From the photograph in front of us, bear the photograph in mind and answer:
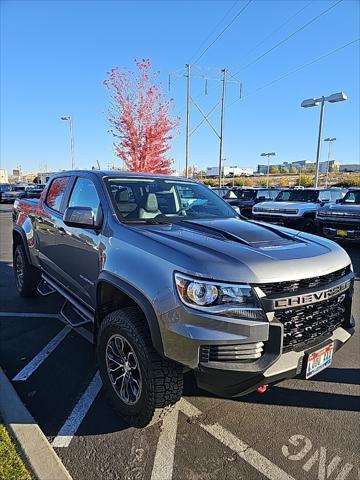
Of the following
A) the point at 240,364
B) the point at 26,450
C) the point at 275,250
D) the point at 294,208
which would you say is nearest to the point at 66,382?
the point at 26,450

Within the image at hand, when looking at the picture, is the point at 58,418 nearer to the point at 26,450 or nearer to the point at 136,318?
the point at 26,450

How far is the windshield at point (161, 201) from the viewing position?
342 cm

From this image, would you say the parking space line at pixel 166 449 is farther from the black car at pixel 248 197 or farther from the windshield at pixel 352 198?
the black car at pixel 248 197

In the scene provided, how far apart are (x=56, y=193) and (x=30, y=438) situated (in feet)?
9.80

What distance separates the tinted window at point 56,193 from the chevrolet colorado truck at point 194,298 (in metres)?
0.97

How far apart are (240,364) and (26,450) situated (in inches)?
58.4

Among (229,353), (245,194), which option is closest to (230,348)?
(229,353)

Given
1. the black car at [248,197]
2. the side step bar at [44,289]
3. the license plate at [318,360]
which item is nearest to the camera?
the license plate at [318,360]

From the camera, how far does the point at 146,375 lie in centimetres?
251

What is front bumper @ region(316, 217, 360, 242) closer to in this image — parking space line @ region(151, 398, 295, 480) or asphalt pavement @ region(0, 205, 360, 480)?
asphalt pavement @ region(0, 205, 360, 480)

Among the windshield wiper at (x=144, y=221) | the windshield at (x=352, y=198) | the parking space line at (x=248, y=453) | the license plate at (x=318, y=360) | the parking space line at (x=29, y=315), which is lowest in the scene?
the parking space line at (x=29, y=315)

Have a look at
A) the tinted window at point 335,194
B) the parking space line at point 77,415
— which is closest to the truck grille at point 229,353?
the parking space line at point 77,415

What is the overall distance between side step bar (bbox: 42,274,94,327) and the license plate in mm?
1907

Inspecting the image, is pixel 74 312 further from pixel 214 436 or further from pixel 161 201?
pixel 214 436
